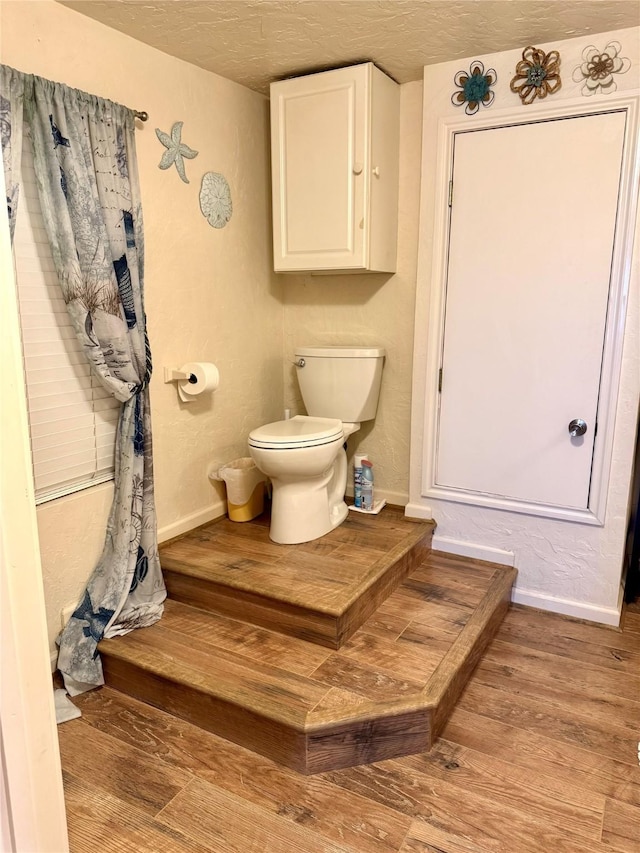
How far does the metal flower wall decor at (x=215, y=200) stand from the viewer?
255 centimetres

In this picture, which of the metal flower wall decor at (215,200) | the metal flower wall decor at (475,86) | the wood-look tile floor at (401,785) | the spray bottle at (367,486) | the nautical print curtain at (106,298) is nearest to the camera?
the wood-look tile floor at (401,785)

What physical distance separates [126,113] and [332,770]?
221cm

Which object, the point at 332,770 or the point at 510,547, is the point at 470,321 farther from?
the point at 332,770

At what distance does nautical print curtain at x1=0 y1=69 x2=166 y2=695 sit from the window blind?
0.19ft

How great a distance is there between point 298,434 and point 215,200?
43.0 inches

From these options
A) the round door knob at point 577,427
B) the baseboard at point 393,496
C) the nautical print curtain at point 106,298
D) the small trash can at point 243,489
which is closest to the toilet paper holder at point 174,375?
the nautical print curtain at point 106,298

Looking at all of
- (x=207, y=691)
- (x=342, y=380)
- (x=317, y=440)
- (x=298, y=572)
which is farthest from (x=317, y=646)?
(x=342, y=380)

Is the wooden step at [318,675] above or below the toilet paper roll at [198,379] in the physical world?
below

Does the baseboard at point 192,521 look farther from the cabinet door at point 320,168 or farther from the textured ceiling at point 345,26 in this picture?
the textured ceiling at point 345,26

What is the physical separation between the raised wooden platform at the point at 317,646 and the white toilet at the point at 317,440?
13 cm

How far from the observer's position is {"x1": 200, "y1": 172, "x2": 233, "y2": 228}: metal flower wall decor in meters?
2.55

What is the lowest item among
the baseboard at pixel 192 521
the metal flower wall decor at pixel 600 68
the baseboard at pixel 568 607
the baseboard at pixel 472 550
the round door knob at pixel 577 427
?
the baseboard at pixel 568 607

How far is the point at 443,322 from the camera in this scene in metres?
2.61

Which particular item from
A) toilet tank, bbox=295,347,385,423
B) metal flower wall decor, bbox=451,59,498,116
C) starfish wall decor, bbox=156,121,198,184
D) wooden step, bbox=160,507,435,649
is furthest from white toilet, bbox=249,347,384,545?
metal flower wall decor, bbox=451,59,498,116
